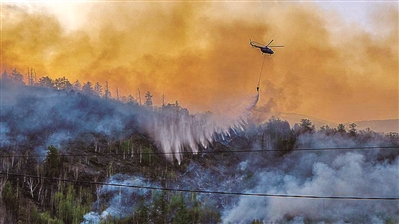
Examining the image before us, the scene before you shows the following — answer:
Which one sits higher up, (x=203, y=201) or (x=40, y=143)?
(x=40, y=143)

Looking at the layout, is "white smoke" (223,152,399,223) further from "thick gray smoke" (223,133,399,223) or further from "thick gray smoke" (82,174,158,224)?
"thick gray smoke" (82,174,158,224)

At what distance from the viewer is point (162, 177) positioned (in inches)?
6654

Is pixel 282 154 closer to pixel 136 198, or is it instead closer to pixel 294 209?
pixel 294 209

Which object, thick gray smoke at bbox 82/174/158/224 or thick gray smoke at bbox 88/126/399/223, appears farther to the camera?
thick gray smoke at bbox 88/126/399/223

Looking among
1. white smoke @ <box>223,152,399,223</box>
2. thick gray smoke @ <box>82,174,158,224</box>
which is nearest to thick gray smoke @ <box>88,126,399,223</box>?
white smoke @ <box>223,152,399,223</box>

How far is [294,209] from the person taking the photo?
15075 centimetres

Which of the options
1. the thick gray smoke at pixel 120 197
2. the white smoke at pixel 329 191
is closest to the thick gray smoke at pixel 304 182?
the white smoke at pixel 329 191

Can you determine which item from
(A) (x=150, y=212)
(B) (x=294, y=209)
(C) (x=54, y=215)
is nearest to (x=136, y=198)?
(A) (x=150, y=212)

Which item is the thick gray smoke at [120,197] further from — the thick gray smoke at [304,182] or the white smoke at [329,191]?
the white smoke at [329,191]

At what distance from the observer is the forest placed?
132m

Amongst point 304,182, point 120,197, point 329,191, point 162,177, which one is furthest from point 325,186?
point 120,197

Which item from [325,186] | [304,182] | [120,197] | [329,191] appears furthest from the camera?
[304,182]

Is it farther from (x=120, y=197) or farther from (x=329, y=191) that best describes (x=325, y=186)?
(x=120, y=197)

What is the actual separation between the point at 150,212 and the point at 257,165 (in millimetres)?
71207
